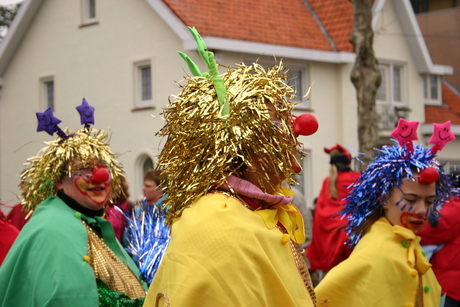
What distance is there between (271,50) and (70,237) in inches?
476

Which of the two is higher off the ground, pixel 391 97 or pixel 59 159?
pixel 391 97

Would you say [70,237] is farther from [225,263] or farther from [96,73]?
[96,73]

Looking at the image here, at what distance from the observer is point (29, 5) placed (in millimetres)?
20391

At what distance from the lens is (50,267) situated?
449cm

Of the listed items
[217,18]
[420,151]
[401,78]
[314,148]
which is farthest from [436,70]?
[420,151]

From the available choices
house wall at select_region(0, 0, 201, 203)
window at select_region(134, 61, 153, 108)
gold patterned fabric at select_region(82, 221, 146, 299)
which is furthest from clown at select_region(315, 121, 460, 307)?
window at select_region(134, 61, 153, 108)

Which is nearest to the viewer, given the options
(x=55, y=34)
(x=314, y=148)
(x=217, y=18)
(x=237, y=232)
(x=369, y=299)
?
(x=237, y=232)

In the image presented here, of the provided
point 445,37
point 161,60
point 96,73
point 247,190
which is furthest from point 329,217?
point 445,37

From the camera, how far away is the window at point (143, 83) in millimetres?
17250

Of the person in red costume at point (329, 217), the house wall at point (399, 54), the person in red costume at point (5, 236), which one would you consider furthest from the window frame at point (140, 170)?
the person in red costume at point (5, 236)

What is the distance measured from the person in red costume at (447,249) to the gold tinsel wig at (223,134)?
312 centimetres

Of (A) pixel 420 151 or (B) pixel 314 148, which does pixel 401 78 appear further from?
(A) pixel 420 151

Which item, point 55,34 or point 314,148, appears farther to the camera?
point 55,34

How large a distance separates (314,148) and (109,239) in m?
13.1
